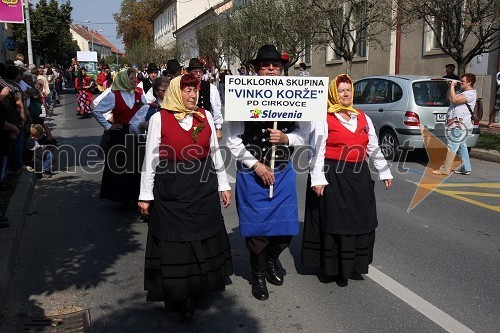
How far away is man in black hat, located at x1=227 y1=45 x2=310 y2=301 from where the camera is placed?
407 centimetres

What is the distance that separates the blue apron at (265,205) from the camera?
4090mm

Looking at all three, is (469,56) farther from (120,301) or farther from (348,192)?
(120,301)

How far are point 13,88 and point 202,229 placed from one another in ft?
17.9

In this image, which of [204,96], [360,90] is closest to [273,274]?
[204,96]

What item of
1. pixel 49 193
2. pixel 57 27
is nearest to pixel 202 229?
pixel 49 193

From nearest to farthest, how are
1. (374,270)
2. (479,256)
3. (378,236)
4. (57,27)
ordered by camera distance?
(374,270) → (479,256) → (378,236) → (57,27)

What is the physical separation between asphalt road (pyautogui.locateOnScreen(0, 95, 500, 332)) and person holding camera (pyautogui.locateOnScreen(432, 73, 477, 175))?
2.05 meters

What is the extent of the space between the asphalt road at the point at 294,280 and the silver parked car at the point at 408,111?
3.09 meters

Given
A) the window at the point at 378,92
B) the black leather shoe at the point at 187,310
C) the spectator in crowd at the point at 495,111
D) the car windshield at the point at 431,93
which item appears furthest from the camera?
the spectator in crowd at the point at 495,111

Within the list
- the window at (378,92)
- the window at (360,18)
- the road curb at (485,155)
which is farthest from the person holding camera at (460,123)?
the window at (360,18)

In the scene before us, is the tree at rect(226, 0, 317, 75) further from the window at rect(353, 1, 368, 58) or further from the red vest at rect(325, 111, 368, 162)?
the red vest at rect(325, 111, 368, 162)

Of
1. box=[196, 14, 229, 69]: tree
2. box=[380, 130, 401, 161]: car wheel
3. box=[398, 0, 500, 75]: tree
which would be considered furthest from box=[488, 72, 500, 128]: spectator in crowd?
box=[196, 14, 229, 69]: tree

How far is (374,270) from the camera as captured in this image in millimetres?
4820

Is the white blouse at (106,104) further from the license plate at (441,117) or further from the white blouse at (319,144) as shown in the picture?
the license plate at (441,117)
